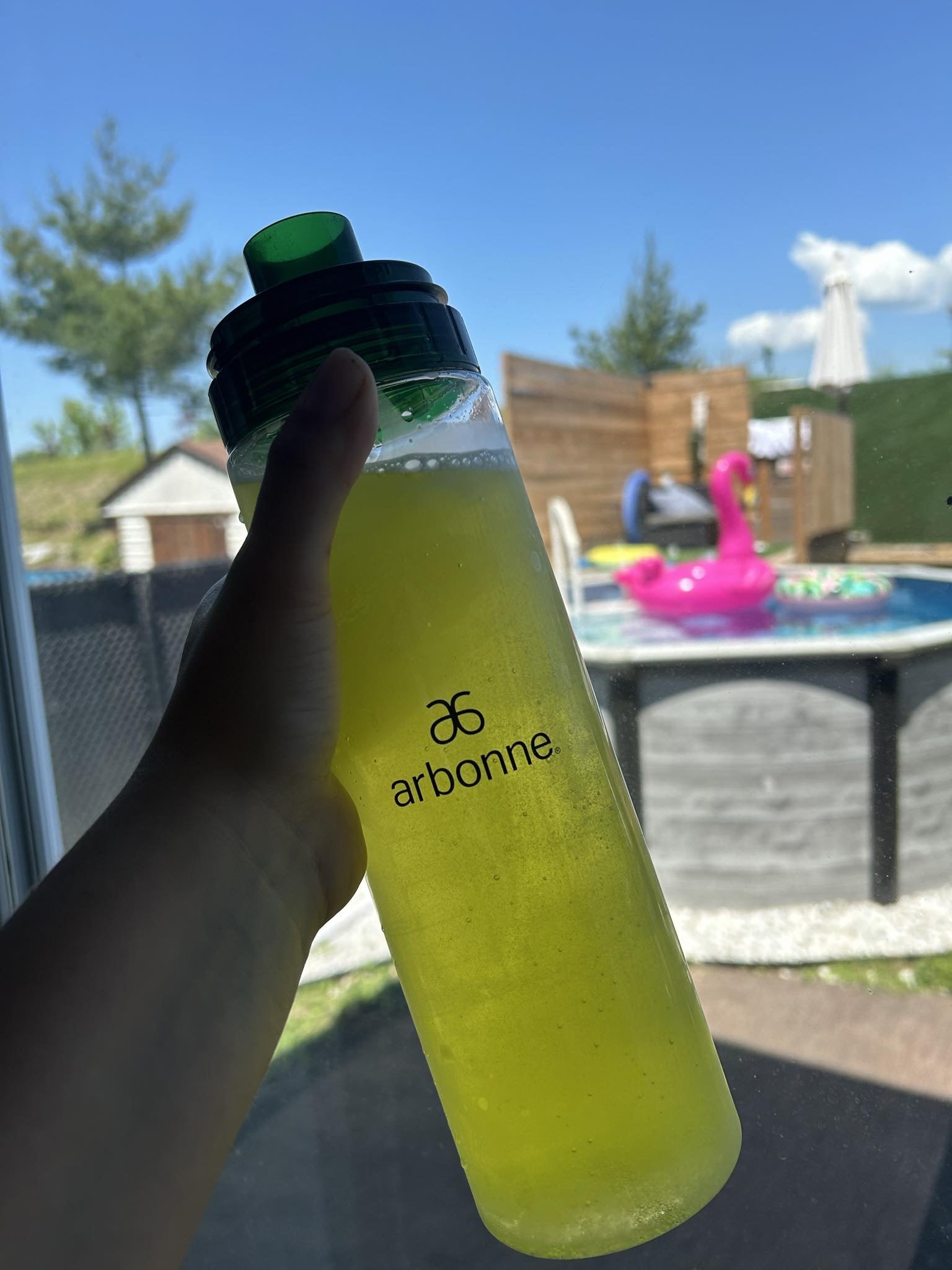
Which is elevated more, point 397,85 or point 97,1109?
point 397,85

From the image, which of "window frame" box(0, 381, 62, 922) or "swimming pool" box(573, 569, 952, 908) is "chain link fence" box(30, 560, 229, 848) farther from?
"swimming pool" box(573, 569, 952, 908)

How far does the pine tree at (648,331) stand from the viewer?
2.90ft

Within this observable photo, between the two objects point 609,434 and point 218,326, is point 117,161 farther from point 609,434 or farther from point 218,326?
point 609,434

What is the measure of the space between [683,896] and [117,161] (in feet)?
3.32

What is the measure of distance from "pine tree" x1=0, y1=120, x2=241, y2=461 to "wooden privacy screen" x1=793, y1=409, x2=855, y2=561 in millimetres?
577

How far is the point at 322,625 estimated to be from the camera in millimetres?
412

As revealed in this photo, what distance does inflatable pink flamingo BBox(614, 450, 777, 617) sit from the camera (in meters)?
1.25

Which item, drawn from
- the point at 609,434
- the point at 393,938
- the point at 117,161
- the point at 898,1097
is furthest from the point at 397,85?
the point at 609,434

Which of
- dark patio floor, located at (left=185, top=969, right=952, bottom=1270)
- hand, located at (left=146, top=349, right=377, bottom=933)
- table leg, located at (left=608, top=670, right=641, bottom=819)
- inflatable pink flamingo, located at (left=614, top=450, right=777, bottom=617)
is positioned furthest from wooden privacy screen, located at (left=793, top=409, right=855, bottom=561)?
hand, located at (left=146, top=349, right=377, bottom=933)

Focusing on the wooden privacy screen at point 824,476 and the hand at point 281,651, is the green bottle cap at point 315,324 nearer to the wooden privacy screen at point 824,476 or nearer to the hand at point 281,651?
the hand at point 281,651

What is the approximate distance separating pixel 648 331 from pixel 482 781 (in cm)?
70

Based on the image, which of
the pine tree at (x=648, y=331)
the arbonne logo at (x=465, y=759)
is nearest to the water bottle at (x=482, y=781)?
the arbonne logo at (x=465, y=759)

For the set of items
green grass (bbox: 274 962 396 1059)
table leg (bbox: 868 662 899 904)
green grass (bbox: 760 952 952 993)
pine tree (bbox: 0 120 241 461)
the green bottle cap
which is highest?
pine tree (bbox: 0 120 241 461)

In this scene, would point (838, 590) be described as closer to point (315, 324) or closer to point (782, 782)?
point (782, 782)
